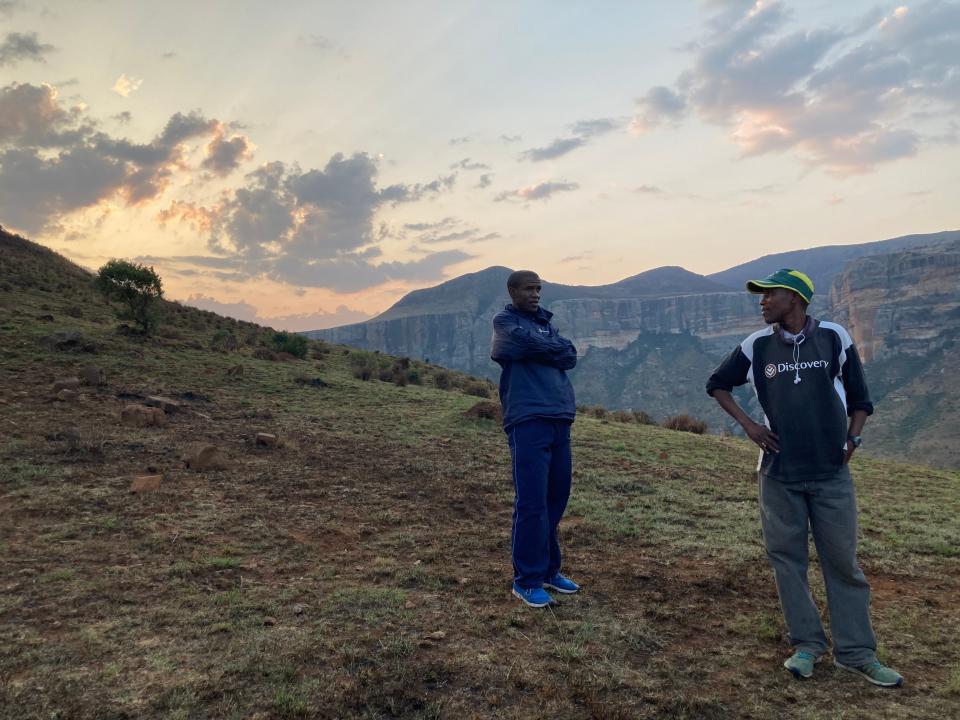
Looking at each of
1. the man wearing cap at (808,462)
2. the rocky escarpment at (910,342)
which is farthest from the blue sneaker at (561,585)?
the rocky escarpment at (910,342)

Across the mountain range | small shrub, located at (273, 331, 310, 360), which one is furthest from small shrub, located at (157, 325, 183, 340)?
the mountain range

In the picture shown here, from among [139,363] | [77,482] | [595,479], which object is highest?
[139,363]

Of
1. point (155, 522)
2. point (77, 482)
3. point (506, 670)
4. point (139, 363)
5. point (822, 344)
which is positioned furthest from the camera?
point (139, 363)

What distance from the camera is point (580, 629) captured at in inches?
154

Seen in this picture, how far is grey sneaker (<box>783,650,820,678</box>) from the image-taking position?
3.31 meters

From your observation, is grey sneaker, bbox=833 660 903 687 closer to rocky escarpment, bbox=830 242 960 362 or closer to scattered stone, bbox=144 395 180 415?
scattered stone, bbox=144 395 180 415

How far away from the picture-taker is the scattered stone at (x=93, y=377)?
12.6m

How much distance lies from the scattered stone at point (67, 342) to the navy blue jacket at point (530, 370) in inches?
595

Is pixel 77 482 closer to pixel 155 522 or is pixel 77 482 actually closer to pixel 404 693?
pixel 155 522

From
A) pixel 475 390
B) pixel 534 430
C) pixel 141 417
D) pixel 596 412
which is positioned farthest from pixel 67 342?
pixel 534 430

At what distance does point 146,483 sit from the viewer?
7.06 meters

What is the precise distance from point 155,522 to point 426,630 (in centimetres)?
366

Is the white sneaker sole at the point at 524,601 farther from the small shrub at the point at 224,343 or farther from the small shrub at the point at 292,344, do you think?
the small shrub at the point at 292,344

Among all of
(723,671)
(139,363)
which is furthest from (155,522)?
(139,363)
